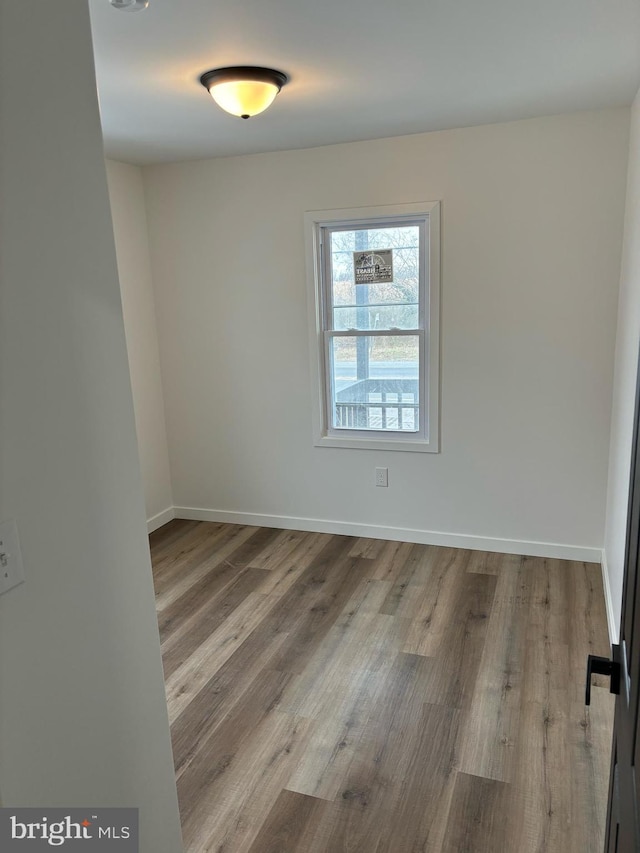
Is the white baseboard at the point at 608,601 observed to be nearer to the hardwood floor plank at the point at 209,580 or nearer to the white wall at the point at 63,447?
the hardwood floor plank at the point at 209,580

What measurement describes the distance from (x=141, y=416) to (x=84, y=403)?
314cm

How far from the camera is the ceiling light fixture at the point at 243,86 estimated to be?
233 cm

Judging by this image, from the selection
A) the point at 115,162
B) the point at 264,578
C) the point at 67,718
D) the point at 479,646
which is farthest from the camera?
the point at 115,162

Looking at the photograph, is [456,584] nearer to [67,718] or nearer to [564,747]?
[564,747]

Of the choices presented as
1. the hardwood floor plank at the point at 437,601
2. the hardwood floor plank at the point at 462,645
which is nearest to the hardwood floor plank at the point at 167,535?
the hardwood floor plank at the point at 437,601

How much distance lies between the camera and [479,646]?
9.34ft

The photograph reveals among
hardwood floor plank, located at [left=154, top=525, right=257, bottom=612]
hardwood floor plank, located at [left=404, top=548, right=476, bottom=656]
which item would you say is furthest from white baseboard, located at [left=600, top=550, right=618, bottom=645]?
hardwood floor plank, located at [left=154, top=525, right=257, bottom=612]

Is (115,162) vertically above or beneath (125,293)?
above

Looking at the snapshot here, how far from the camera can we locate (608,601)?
120 inches

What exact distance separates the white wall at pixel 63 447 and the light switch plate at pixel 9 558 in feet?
0.07

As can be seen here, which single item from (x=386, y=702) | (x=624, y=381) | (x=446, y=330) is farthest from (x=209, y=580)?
(x=624, y=381)

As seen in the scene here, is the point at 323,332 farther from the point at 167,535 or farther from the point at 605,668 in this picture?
the point at 605,668

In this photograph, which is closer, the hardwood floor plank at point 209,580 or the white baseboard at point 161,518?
the hardwood floor plank at point 209,580

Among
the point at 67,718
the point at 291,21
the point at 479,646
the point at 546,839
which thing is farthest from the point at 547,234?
the point at 67,718
